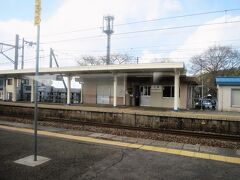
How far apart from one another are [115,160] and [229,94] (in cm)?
1456

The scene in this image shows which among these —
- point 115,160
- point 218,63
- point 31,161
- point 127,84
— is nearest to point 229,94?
point 127,84

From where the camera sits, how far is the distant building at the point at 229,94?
18.0 meters

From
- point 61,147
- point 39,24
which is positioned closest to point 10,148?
point 61,147

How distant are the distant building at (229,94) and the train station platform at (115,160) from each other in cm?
1122

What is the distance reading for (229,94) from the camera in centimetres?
1820

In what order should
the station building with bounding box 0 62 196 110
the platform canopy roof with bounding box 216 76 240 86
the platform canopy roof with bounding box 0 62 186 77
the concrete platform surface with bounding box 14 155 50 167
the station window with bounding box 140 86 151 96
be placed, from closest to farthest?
the concrete platform surface with bounding box 14 155 50 167, the platform canopy roof with bounding box 0 62 186 77, the platform canopy roof with bounding box 216 76 240 86, the station building with bounding box 0 62 196 110, the station window with bounding box 140 86 151 96

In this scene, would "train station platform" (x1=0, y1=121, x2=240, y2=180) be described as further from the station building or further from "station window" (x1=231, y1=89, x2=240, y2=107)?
"station window" (x1=231, y1=89, x2=240, y2=107)

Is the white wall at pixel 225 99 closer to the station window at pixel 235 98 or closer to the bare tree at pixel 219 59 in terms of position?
the station window at pixel 235 98

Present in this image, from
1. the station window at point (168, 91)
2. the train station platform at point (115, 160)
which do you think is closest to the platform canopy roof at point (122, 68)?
the station window at point (168, 91)

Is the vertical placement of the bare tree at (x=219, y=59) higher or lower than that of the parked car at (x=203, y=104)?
higher

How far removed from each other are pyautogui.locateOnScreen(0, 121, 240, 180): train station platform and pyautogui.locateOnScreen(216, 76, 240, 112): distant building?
36.8 ft

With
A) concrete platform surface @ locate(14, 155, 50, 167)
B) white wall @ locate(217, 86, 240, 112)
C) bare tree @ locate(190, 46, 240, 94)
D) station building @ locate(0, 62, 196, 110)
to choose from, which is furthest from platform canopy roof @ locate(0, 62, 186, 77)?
bare tree @ locate(190, 46, 240, 94)

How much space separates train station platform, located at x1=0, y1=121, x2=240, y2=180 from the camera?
18.0 feet

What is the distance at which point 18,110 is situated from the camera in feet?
70.0
